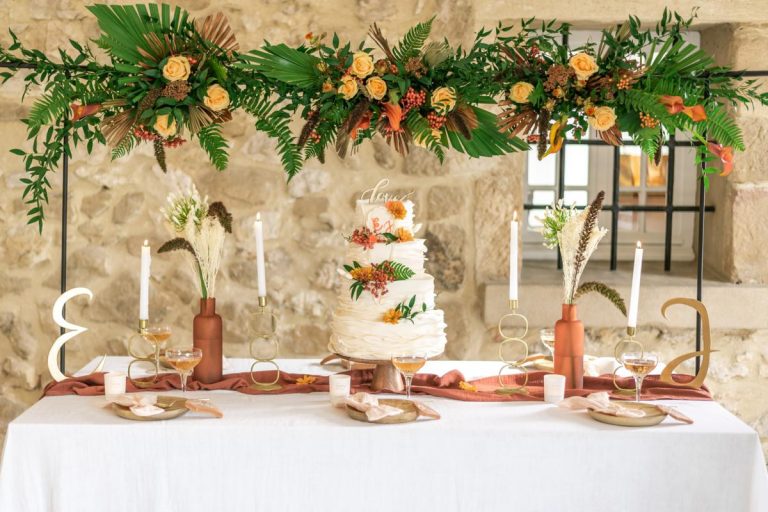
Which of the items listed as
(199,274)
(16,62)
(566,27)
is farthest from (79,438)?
(566,27)

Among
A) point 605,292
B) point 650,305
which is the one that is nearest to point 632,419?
point 605,292

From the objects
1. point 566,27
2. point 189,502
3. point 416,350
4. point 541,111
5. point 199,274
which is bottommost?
point 189,502

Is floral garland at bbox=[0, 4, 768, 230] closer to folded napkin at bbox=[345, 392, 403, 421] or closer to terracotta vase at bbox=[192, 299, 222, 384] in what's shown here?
terracotta vase at bbox=[192, 299, 222, 384]

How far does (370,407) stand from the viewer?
189 cm

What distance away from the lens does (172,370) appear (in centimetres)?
232

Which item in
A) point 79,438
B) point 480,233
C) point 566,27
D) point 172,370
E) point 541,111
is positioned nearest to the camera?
point 79,438

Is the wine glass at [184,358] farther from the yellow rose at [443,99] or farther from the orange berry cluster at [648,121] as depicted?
the orange berry cluster at [648,121]

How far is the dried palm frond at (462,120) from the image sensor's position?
2.04 m

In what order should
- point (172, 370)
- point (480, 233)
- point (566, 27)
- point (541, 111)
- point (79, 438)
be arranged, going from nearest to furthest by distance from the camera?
1. point (79, 438)
2. point (566, 27)
3. point (541, 111)
4. point (172, 370)
5. point (480, 233)

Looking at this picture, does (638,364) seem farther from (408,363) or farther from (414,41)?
(414,41)

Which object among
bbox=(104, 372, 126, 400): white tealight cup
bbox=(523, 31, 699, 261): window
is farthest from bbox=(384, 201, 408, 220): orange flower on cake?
bbox=(523, 31, 699, 261): window

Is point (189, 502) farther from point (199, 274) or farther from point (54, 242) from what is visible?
point (54, 242)

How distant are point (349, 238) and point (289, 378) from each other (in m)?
0.38

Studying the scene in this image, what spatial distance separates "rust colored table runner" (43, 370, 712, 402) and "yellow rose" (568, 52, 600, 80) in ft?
2.35
